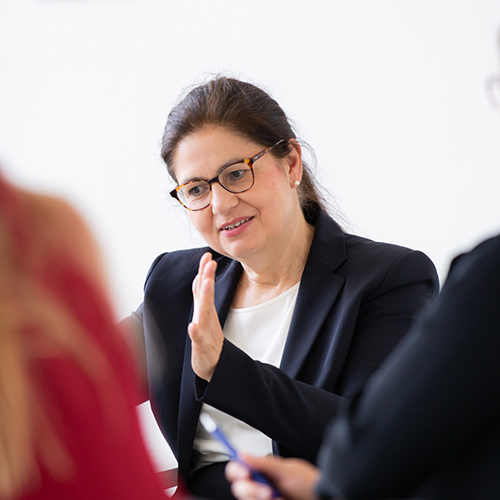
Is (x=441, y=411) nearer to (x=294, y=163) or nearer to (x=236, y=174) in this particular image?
(x=236, y=174)

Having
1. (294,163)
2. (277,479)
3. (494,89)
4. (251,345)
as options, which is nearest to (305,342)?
(251,345)

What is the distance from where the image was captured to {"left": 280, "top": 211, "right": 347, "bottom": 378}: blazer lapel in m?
1.52

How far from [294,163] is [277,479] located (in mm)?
1107

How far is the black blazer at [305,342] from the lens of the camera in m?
1.29

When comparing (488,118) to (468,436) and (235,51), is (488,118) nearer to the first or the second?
(235,51)

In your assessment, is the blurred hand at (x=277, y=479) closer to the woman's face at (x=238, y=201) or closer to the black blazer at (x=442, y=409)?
the black blazer at (x=442, y=409)

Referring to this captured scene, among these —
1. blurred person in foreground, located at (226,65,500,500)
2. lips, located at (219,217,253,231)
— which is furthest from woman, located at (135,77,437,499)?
blurred person in foreground, located at (226,65,500,500)

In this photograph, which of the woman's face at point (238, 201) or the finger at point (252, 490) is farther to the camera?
the woman's face at point (238, 201)

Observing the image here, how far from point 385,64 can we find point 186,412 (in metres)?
1.95

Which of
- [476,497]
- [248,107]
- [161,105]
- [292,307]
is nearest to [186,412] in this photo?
[292,307]

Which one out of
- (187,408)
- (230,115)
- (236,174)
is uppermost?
(230,115)

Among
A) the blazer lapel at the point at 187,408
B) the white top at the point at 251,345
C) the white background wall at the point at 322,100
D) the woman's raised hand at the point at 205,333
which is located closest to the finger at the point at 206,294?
the woman's raised hand at the point at 205,333

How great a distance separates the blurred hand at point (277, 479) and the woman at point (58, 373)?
0.94 feet

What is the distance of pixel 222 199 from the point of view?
5.35 ft
